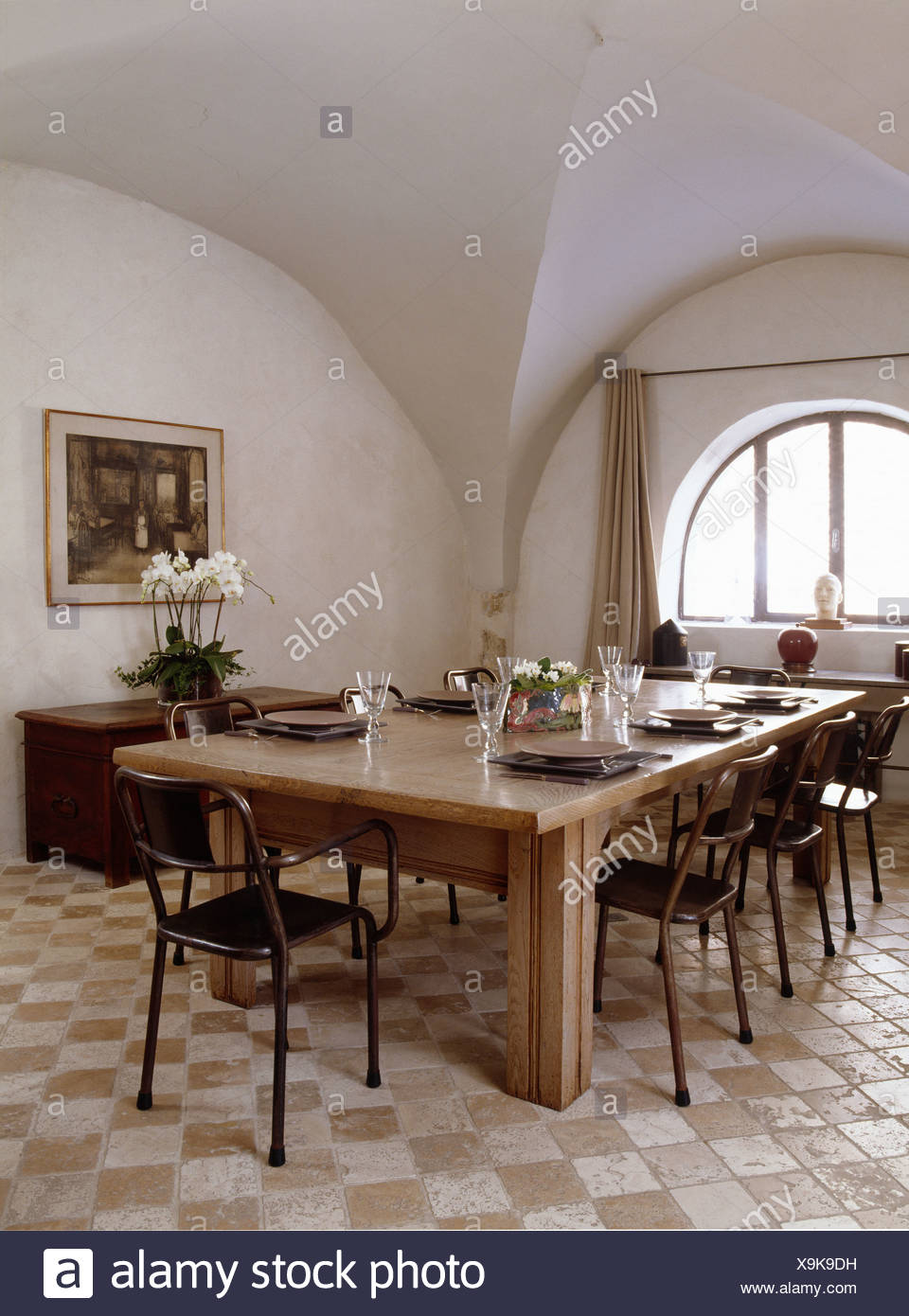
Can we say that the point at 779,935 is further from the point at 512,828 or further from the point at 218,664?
the point at 218,664

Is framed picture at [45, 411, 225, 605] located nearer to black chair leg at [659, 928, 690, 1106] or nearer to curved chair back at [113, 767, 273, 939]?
curved chair back at [113, 767, 273, 939]

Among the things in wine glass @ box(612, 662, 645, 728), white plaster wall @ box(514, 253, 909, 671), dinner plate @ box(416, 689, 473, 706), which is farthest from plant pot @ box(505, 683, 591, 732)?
white plaster wall @ box(514, 253, 909, 671)

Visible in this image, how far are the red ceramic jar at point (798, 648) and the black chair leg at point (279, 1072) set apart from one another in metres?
3.95

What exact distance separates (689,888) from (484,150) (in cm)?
308

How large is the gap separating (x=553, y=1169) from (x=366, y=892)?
193cm

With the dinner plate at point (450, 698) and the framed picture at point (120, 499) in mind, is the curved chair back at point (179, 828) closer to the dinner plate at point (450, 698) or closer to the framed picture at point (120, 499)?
the dinner plate at point (450, 698)

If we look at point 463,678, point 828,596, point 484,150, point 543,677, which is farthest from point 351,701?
point 828,596

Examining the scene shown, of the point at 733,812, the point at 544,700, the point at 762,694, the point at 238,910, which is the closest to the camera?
the point at 238,910

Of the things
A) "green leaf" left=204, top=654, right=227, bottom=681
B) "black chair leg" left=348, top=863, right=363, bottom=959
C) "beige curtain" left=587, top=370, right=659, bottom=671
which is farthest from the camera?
"beige curtain" left=587, top=370, right=659, bottom=671

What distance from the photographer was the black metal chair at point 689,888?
238cm

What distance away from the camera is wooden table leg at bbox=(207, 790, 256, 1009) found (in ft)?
9.36

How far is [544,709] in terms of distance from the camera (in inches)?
118

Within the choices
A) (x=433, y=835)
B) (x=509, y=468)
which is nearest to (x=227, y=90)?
(x=509, y=468)

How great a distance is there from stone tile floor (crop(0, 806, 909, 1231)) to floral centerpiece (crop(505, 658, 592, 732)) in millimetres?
786
